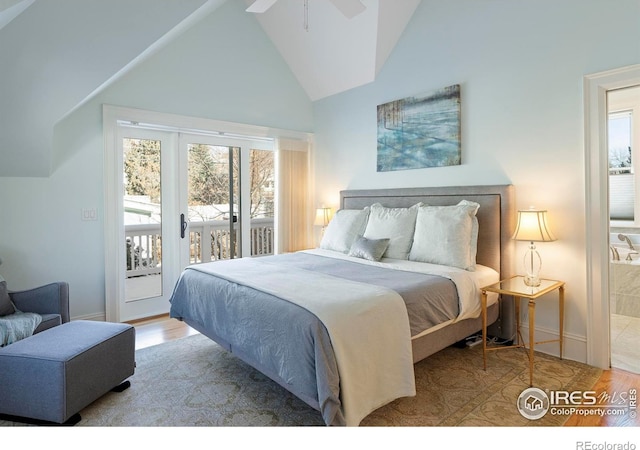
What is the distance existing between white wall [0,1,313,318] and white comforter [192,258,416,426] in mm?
2111

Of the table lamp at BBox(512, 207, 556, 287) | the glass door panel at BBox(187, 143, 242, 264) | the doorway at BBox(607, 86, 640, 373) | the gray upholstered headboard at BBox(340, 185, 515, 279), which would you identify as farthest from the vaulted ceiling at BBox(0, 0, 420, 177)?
the doorway at BBox(607, 86, 640, 373)

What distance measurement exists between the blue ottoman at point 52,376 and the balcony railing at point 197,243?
68.0 inches

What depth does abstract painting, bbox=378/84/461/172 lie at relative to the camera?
355cm

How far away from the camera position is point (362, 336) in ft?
6.39

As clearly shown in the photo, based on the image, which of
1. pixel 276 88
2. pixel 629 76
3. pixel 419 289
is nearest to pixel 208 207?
pixel 276 88

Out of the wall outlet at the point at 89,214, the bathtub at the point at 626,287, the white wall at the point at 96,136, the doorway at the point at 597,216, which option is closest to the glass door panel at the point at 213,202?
the white wall at the point at 96,136

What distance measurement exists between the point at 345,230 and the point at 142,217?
2131mm

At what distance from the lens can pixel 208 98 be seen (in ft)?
13.7

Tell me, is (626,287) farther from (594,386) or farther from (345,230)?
(345,230)

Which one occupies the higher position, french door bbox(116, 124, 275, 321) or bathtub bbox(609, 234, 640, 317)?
french door bbox(116, 124, 275, 321)

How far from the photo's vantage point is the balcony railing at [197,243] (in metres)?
3.94

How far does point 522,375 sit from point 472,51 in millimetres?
2730

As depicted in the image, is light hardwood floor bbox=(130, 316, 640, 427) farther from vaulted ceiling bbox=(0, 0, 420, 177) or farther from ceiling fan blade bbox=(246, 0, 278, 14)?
ceiling fan blade bbox=(246, 0, 278, 14)

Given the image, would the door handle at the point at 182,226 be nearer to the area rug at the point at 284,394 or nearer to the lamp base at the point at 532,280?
the area rug at the point at 284,394
